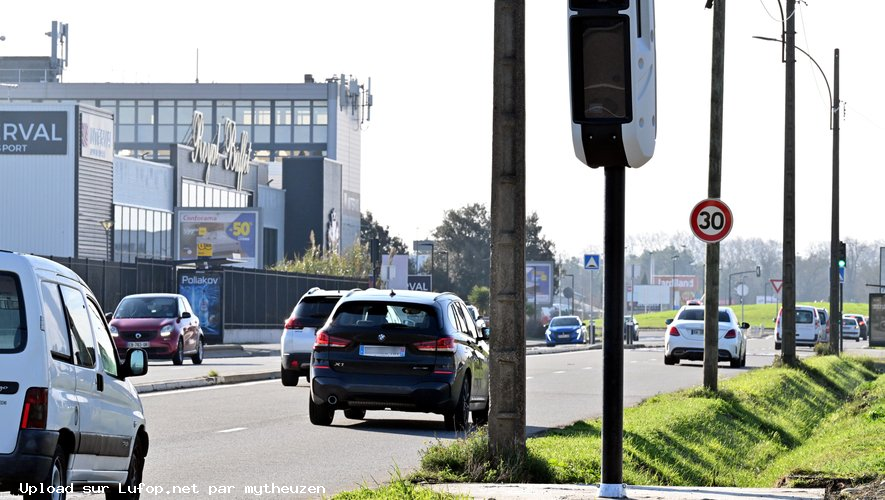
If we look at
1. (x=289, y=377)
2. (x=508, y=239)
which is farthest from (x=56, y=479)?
(x=289, y=377)

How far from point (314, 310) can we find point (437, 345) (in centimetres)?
843

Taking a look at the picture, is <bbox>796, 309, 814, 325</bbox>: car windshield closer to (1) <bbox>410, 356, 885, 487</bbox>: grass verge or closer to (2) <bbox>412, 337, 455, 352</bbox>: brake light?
(1) <bbox>410, 356, 885, 487</bbox>: grass verge

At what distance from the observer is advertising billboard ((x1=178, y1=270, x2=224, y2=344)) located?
53.5 metres

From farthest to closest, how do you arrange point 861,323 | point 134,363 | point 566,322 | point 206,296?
point 861,323 → point 566,322 → point 206,296 → point 134,363

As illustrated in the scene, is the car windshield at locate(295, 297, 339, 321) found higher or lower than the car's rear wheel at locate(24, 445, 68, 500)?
higher

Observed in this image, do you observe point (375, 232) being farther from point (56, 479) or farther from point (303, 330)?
point (56, 479)

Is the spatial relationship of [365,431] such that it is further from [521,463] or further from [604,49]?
[604,49]

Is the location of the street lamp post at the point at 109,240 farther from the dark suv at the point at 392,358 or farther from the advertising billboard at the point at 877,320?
the dark suv at the point at 392,358

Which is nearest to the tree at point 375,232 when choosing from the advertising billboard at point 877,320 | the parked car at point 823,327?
the parked car at point 823,327

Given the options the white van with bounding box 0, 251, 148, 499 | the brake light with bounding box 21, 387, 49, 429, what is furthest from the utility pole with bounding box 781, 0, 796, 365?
the brake light with bounding box 21, 387, 49, 429

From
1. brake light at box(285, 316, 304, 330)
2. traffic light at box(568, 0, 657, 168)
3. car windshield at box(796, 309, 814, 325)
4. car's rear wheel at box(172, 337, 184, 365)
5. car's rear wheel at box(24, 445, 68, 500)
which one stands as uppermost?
traffic light at box(568, 0, 657, 168)

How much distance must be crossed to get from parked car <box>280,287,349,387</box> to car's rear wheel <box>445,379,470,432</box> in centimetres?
684

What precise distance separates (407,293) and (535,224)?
394 ft

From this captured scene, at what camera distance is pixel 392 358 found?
1798cm
